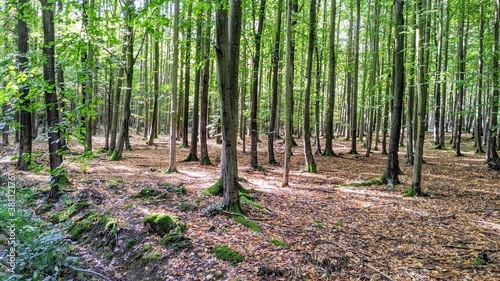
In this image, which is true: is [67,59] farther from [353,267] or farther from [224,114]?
[353,267]

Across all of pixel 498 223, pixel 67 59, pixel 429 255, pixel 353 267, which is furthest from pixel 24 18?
pixel 498 223

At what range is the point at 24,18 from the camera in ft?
13.5

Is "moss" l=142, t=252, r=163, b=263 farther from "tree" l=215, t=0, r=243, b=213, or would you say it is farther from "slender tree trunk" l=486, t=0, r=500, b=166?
"slender tree trunk" l=486, t=0, r=500, b=166

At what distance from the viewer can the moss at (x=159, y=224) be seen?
519 cm

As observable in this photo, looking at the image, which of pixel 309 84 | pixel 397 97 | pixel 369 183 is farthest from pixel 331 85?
pixel 369 183

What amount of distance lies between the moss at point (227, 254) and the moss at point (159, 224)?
1115 mm

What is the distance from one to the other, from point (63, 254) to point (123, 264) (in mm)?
1126

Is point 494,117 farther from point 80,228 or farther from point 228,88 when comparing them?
point 80,228

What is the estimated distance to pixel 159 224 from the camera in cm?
524

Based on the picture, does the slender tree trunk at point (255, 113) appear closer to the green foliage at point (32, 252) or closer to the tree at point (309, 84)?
the tree at point (309, 84)

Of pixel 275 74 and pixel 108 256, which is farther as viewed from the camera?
pixel 275 74

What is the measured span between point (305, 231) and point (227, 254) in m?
1.83

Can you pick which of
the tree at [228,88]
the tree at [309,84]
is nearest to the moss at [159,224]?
the tree at [228,88]

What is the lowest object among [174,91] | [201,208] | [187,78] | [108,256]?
[108,256]
